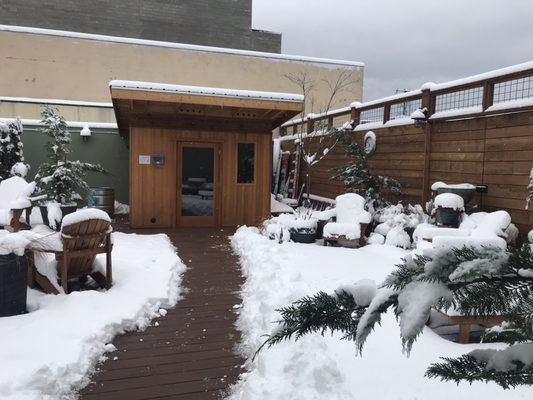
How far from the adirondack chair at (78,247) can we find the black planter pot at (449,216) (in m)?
4.25

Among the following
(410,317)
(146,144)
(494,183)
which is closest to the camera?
(410,317)

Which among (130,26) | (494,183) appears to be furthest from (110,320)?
(130,26)

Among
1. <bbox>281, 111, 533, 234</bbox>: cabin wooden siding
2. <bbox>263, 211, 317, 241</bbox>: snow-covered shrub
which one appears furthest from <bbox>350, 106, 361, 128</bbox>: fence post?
<bbox>263, 211, 317, 241</bbox>: snow-covered shrub

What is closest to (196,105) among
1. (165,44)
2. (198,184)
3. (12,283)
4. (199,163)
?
(199,163)

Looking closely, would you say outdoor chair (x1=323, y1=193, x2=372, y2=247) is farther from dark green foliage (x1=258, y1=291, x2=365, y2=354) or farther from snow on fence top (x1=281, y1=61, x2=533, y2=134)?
dark green foliage (x1=258, y1=291, x2=365, y2=354)

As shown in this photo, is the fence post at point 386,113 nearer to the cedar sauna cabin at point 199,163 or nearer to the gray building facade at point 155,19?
the cedar sauna cabin at point 199,163

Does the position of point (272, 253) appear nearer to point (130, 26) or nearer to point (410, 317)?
point (410, 317)

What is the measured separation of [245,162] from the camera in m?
9.08

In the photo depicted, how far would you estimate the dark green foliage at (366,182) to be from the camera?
7.55 metres

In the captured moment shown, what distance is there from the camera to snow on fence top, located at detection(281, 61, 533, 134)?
5320 mm

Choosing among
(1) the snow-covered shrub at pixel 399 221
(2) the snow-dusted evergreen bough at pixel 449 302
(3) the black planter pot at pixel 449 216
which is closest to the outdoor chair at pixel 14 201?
(1) the snow-covered shrub at pixel 399 221

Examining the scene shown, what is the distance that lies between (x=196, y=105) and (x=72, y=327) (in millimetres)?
5534

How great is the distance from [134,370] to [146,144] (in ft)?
20.3

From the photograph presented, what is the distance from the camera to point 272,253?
5918 millimetres
